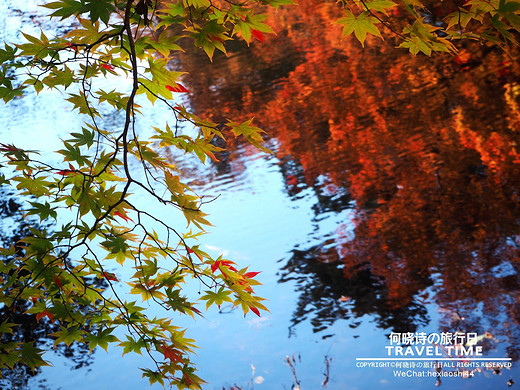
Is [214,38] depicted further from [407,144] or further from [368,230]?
[407,144]

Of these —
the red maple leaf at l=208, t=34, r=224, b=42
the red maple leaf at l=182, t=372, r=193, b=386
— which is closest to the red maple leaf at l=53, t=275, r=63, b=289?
the red maple leaf at l=182, t=372, r=193, b=386

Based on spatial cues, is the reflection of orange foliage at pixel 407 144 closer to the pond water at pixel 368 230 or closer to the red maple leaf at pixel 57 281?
the pond water at pixel 368 230

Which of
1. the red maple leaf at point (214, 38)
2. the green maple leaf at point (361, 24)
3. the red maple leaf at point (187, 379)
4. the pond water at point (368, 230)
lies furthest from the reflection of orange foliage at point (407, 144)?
the red maple leaf at point (214, 38)

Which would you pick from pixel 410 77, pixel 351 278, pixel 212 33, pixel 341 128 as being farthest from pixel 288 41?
pixel 212 33

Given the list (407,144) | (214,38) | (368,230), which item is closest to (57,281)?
(214,38)

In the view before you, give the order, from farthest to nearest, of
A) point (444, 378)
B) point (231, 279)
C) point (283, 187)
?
point (283, 187)
point (444, 378)
point (231, 279)

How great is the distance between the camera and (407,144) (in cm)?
561

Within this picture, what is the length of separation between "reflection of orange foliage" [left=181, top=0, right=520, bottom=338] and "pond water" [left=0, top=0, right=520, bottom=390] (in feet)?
0.07

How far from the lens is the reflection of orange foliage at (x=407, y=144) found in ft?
13.0

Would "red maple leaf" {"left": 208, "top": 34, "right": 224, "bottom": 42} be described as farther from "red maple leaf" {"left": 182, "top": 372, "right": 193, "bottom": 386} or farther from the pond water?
the pond water

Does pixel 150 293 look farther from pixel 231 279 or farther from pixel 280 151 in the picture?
pixel 280 151

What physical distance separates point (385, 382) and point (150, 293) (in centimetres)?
220

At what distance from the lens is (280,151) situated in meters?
6.38

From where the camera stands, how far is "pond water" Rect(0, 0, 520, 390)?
131 inches
